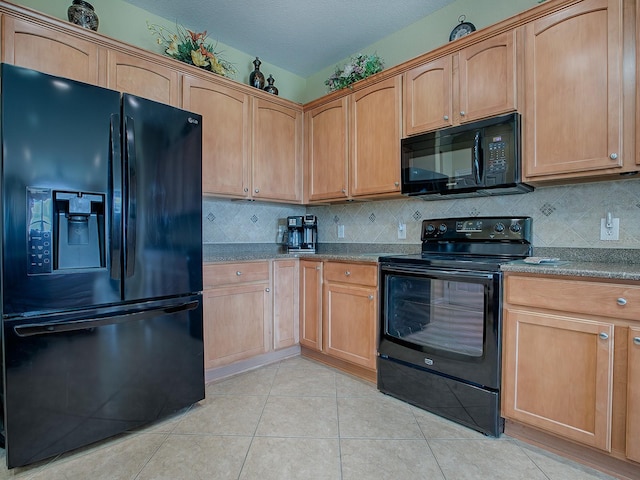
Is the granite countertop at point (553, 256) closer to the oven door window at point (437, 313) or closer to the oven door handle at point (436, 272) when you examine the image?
the oven door handle at point (436, 272)

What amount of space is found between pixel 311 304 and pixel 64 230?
181cm

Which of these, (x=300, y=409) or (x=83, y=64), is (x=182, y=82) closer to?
(x=83, y=64)

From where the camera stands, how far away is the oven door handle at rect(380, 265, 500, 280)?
1.76 metres

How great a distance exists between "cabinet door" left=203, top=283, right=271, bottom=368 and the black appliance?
0.98 m

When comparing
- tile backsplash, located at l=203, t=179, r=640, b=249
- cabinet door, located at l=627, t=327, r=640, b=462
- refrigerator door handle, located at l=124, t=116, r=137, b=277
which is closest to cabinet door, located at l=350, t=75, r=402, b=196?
tile backsplash, located at l=203, t=179, r=640, b=249

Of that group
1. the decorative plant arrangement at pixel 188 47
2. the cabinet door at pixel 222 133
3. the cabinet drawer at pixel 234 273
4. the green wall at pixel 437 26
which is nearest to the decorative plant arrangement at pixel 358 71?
the green wall at pixel 437 26

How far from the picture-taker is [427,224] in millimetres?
2520

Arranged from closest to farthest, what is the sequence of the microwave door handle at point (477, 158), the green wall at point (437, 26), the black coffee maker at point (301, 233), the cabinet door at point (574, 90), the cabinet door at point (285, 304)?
the cabinet door at point (574, 90) < the microwave door handle at point (477, 158) < the green wall at point (437, 26) < the cabinet door at point (285, 304) < the black coffee maker at point (301, 233)

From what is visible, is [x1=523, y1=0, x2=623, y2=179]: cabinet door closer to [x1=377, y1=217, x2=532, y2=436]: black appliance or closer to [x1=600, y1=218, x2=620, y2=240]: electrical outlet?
[x1=600, y1=218, x2=620, y2=240]: electrical outlet

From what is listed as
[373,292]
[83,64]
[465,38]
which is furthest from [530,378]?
[83,64]

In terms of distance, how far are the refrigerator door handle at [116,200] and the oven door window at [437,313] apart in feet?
5.35

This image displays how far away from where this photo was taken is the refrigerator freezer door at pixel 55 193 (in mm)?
1393

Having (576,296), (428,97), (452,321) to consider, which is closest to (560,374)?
(576,296)

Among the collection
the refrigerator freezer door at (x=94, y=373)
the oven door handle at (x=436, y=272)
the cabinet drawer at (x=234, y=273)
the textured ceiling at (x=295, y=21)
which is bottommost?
the refrigerator freezer door at (x=94, y=373)
